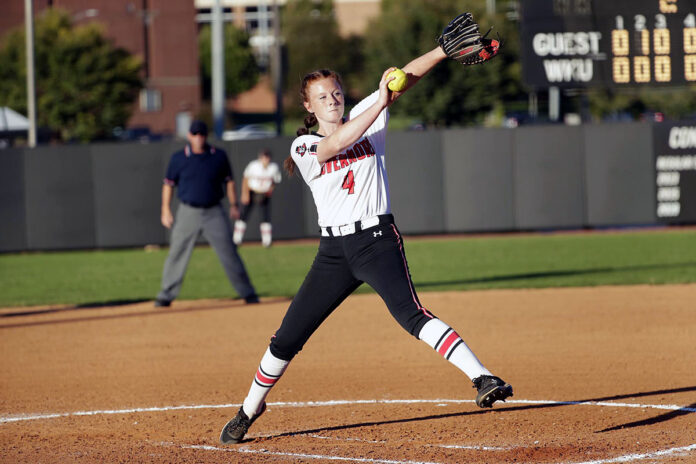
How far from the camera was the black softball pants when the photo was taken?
503 centimetres

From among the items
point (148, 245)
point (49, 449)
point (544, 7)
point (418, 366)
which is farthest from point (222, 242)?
point (148, 245)

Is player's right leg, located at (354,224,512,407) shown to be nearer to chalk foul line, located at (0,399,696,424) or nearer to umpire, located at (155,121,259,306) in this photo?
chalk foul line, located at (0,399,696,424)

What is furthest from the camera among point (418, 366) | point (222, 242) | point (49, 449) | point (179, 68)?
point (179, 68)

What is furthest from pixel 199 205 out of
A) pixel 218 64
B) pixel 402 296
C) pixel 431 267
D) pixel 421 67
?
pixel 218 64

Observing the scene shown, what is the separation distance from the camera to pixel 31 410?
6660 millimetres

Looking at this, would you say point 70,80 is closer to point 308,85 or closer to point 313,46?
point 313,46

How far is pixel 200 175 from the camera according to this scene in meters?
10.9

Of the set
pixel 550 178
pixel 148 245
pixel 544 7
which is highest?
pixel 544 7

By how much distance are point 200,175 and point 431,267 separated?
5.30 meters

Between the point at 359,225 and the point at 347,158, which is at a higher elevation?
the point at 347,158

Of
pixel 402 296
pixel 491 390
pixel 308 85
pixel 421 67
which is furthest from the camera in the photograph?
pixel 308 85

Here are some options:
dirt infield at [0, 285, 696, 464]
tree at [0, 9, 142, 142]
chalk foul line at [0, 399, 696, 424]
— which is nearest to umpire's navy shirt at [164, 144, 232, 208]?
dirt infield at [0, 285, 696, 464]

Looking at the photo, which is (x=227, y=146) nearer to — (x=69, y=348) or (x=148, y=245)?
(x=148, y=245)

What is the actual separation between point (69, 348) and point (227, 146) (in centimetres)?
1119
